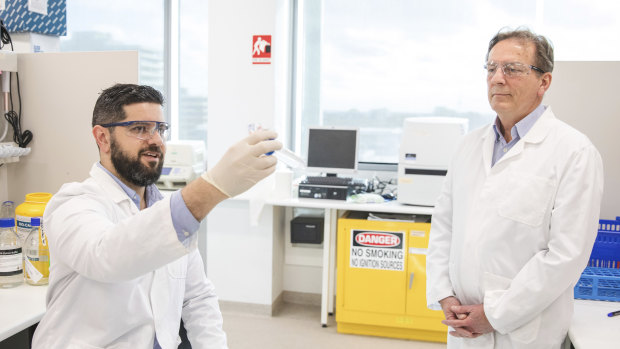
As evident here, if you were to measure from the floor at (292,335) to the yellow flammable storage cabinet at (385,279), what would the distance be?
10 cm

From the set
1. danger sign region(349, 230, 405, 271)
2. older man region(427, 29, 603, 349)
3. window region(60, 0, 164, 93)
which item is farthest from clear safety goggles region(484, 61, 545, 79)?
window region(60, 0, 164, 93)

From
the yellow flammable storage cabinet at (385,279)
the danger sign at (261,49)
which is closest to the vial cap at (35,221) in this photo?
the yellow flammable storage cabinet at (385,279)

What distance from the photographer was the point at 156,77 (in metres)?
4.47

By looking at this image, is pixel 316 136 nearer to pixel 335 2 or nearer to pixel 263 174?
pixel 335 2

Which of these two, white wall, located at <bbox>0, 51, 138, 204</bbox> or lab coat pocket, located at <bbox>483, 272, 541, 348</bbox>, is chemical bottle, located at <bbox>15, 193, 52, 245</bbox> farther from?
lab coat pocket, located at <bbox>483, 272, 541, 348</bbox>

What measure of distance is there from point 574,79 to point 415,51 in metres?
1.60

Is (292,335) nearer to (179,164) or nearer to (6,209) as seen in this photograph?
(179,164)

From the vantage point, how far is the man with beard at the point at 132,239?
3.43 ft

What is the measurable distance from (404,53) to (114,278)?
11.0 ft

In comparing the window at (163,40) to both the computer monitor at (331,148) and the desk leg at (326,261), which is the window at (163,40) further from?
the desk leg at (326,261)

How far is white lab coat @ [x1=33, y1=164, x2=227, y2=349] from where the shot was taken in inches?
41.7

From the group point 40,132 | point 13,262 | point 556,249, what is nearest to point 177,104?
point 40,132

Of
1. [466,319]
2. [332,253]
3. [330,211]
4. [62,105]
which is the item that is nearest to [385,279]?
[332,253]

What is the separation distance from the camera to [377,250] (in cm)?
343
